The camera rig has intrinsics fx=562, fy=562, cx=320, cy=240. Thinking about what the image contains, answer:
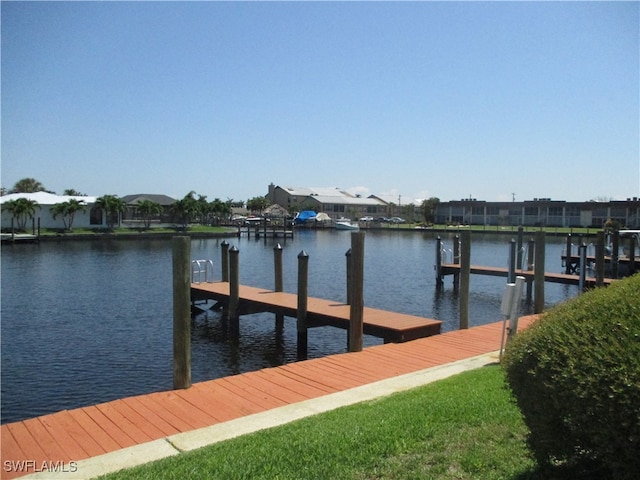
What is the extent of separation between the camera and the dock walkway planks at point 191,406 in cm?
625

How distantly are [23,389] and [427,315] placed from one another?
1359 centimetres

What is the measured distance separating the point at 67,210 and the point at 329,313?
2568 inches

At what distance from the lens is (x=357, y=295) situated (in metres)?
11.5

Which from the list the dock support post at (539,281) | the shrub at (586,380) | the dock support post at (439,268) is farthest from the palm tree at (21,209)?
the shrub at (586,380)

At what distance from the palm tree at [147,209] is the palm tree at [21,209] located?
51.3 ft

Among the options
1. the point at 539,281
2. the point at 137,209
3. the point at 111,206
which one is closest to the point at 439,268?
the point at 539,281

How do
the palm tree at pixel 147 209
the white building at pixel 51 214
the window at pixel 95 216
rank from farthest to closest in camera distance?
the palm tree at pixel 147 209
the window at pixel 95 216
the white building at pixel 51 214

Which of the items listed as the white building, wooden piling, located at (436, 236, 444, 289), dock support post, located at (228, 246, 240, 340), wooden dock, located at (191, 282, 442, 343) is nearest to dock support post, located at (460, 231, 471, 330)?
wooden dock, located at (191, 282, 442, 343)

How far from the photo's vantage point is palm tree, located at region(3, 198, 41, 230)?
6544cm

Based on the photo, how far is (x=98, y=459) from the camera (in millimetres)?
5738

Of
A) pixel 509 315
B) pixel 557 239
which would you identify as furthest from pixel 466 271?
pixel 557 239

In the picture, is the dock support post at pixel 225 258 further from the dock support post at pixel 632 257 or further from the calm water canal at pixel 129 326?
the dock support post at pixel 632 257

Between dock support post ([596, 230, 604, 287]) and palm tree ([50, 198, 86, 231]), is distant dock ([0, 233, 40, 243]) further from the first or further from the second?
dock support post ([596, 230, 604, 287])

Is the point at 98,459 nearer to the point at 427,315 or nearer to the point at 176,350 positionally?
the point at 176,350
